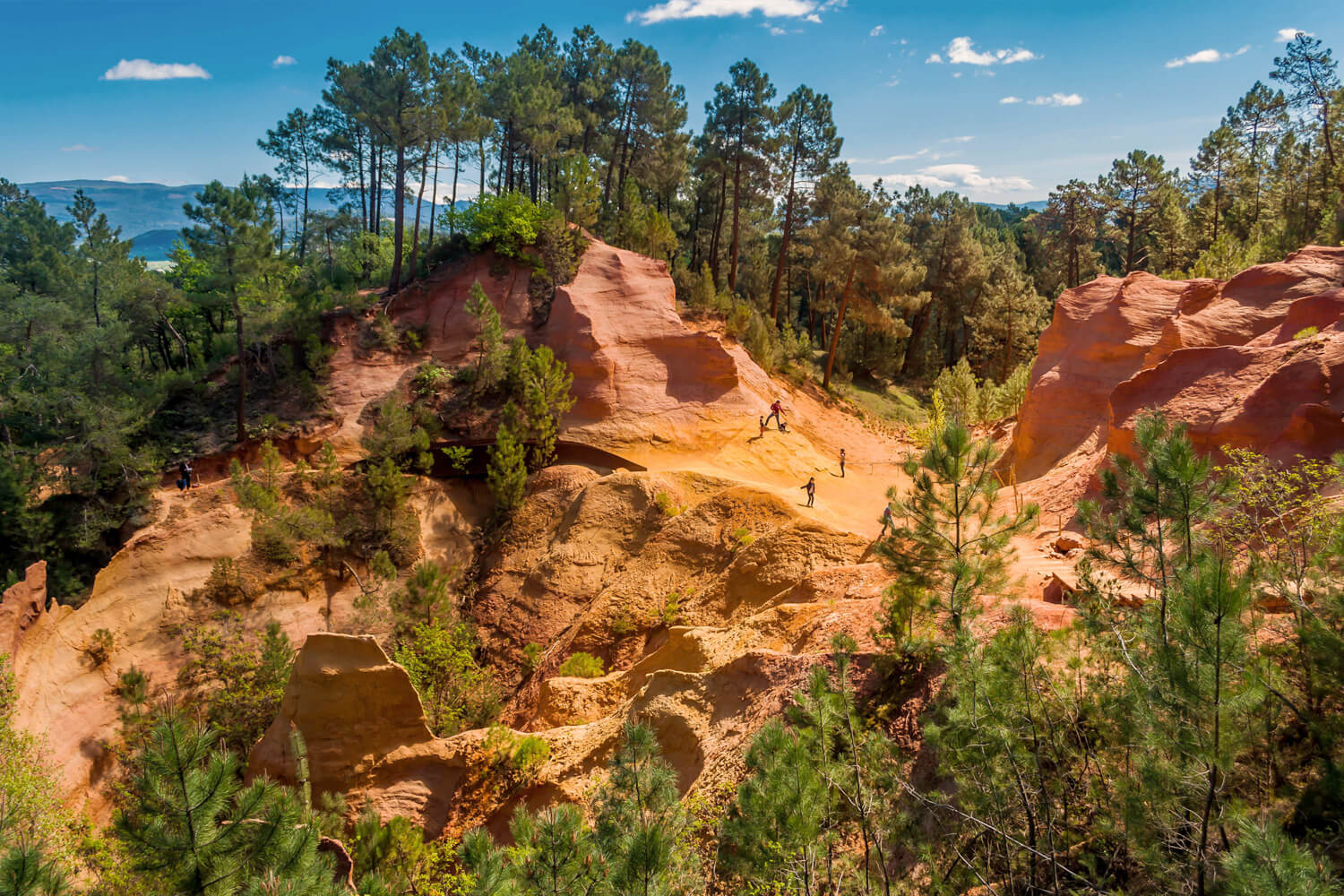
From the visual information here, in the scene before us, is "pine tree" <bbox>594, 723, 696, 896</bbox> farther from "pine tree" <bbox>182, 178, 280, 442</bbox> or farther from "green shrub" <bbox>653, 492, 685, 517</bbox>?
"pine tree" <bbox>182, 178, 280, 442</bbox>

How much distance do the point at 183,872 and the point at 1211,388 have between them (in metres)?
16.6

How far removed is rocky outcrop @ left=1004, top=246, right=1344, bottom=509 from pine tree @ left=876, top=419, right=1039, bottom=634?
1.64m

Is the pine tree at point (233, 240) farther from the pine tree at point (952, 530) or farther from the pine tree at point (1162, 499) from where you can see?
the pine tree at point (1162, 499)

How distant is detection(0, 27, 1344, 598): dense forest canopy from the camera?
70.8 feet

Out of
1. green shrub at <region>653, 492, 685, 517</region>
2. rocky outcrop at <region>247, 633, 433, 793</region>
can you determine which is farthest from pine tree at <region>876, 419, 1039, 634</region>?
green shrub at <region>653, 492, 685, 517</region>

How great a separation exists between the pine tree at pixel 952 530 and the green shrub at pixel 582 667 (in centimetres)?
864

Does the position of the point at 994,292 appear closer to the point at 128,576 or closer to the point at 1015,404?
the point at 1015,404

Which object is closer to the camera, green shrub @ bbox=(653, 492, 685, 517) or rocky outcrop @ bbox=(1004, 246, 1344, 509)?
rocky outcrop @ bbox=(1004, 246, 1344, 509)

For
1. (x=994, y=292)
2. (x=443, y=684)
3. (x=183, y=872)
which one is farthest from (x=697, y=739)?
(x=994, y=292)

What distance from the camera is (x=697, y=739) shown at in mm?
9797

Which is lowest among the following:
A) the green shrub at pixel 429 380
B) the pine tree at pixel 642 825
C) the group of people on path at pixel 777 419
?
the pine tree at pixel 642 825

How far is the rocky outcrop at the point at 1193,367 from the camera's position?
1082 centimetres

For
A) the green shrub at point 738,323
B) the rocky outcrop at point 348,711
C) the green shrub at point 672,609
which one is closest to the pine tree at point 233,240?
the rocky outcrop at point 348,711

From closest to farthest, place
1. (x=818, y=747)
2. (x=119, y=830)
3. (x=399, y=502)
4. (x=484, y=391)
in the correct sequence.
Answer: (x=119, y=830), (x=818, y=747), (x=399, y=502), (x=484, y=391)
